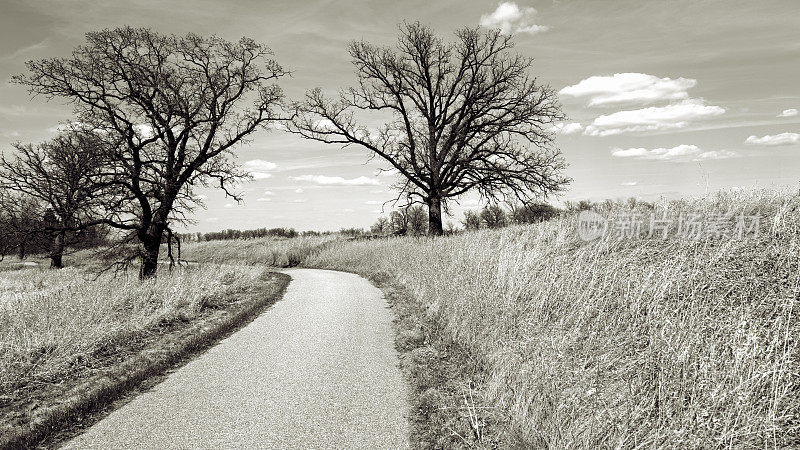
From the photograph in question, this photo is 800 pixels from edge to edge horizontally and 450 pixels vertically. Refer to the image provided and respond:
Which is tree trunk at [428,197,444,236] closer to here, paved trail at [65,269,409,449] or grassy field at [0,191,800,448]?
grassy field at [0,191,800,448]

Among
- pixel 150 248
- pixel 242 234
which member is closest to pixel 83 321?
pixel 150 248

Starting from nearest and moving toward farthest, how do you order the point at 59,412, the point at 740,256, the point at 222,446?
the point at 222,446 < the point at 59,412 < the point at 740,256

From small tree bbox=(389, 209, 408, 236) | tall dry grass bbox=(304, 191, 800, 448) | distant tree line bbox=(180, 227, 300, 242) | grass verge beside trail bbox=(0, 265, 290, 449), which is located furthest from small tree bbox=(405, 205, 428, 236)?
tall dry grass bbox=(304, 191, 800, 448)

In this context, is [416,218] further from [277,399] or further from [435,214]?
[277,399]

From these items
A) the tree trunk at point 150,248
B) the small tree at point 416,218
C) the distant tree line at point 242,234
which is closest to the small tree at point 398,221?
the small tree at point 416,218

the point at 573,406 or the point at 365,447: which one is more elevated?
the point at 573,406

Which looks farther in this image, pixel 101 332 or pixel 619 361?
pixel 101 332

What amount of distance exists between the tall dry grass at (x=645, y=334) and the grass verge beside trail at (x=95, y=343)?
16.3 ft

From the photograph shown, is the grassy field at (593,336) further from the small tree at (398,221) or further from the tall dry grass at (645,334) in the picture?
the small tree at (398,221)

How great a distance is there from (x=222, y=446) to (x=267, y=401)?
3.47 feet

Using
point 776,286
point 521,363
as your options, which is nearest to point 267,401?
point 521,363

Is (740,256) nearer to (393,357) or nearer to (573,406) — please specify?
(573,406)

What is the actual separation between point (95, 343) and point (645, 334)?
8.73 meters

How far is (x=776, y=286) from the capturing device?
5.80 m
